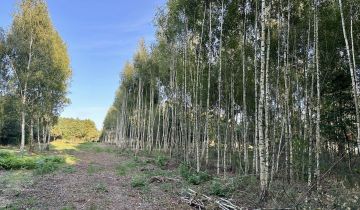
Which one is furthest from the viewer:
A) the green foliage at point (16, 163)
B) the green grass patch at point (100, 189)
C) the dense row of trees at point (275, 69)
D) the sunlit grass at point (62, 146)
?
the sunlit grass at point (62, 146)

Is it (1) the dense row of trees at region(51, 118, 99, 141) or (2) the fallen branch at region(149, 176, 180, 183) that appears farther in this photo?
(1) the dense row of trees at region(51, 118, 99, 141)

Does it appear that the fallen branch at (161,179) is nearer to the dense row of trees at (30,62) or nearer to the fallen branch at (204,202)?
the fallen branch at (204,202)

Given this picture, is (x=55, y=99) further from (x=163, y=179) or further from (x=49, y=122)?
(x=163, y=179)

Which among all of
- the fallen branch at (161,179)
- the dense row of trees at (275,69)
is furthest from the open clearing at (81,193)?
the dense row of trees at (275,69)

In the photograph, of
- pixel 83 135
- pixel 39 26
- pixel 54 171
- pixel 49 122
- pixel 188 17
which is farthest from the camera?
pixel 83 135

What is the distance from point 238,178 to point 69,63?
3168 centimetres

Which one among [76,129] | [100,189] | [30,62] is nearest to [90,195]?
[100,189]

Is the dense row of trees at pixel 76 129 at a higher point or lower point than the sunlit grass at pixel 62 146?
higher

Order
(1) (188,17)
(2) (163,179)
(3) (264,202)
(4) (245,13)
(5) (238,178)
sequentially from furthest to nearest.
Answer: (1) (188,17), (4) (245,13), (2) (163,179), (5) (238,178), (3) (264,202)

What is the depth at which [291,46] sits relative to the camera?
663 inches

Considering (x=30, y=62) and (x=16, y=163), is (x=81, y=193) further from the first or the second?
(x=30, y=62)

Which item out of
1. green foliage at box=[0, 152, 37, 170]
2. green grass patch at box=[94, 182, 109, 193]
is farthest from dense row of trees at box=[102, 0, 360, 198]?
green foliage at box=[0, 152, 37, 170]

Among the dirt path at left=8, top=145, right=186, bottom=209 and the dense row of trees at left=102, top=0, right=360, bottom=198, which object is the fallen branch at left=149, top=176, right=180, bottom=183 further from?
the dense row of trees at left=102, top=0, right=360, bottom=198

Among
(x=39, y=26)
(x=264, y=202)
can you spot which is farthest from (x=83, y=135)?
(x=264, y=202)
